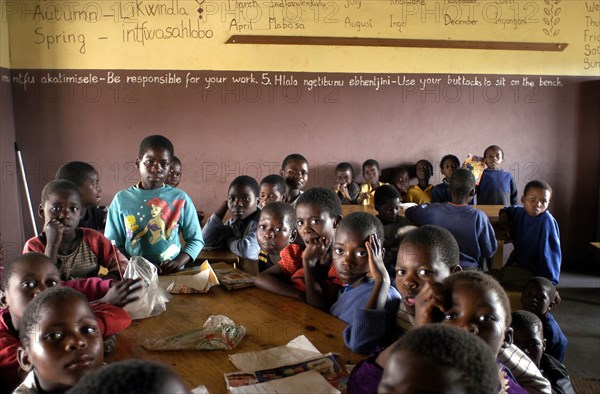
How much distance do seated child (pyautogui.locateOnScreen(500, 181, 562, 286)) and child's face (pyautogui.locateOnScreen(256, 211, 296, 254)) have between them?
1.72 meters

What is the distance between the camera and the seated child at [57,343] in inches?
48.3

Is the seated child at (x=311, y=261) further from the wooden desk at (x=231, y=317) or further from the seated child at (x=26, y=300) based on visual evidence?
the seated child at (x=26, y=300)

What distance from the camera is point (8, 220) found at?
509 centimetres

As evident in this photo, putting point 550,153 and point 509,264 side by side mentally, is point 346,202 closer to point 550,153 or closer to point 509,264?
point 509,264

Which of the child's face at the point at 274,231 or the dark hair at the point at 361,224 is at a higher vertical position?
the dark hair at the point at 361,224

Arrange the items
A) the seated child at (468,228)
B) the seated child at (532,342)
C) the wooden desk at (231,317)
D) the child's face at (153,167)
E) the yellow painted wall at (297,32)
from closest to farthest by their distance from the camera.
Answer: the wooden desk at (231,317), the seated child at (532,342), the child's face at (153,167), the seated child at (468,228), the yellow painted wall at (297,32)

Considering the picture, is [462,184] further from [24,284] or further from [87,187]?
[24,284]

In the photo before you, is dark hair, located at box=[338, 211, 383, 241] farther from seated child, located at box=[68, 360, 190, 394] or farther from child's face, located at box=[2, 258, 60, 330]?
seated child, located at box=[68, 360, 190, 394]

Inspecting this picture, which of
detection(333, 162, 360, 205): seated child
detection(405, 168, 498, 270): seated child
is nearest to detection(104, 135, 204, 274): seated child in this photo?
detection(405, 168, 498, 270): seated child

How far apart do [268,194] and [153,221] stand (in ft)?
3.67

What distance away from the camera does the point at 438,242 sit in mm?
1729

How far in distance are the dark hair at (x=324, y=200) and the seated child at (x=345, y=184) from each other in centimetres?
297

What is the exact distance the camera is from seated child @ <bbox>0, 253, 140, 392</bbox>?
4.99 feet

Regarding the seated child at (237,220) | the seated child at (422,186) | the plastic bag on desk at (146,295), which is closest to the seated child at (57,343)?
the plastic bag on desk at (146,295)
